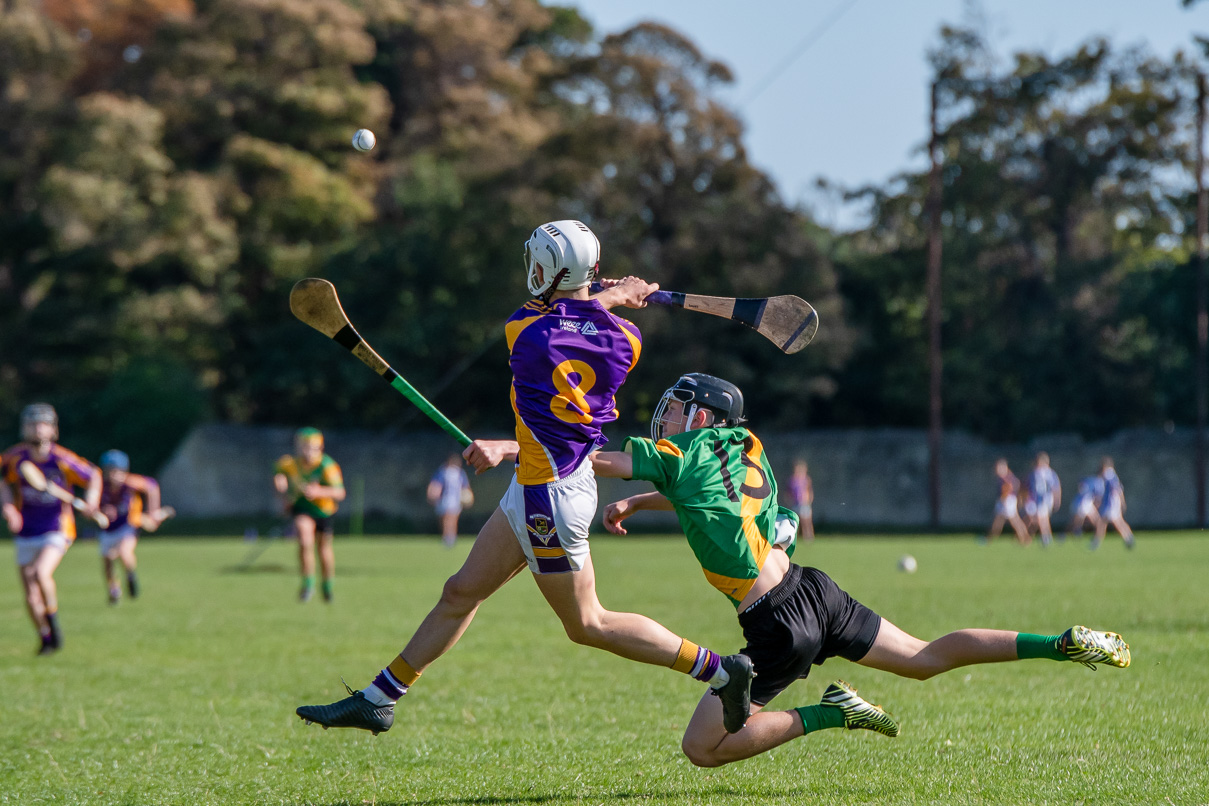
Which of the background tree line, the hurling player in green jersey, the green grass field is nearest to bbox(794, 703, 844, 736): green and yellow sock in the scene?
the hurling player in green jersey

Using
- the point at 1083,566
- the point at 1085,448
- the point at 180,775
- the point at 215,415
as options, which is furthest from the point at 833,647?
the point at 215,415

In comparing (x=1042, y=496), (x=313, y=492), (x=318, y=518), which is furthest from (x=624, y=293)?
(x=1042, y=496)

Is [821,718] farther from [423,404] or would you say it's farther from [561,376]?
[423,404]

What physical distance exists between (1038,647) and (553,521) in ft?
6.96

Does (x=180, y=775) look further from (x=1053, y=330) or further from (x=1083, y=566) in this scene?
(x=1053, y=330)

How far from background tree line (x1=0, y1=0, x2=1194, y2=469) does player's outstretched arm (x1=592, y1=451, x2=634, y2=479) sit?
101 ft

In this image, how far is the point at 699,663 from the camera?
5.46m

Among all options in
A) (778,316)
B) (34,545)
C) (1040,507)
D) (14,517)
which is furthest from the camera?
(1040,507)

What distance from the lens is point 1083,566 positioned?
21.0 metres

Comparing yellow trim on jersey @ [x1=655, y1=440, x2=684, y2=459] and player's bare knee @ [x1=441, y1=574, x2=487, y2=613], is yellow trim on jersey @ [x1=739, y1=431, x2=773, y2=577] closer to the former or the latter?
yellow trim on jersey @ [x1=655, y1=440, x2=684, y2=459]

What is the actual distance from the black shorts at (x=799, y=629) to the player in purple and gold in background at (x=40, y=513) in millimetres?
8135

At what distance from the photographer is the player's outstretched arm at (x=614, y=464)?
5.21 m

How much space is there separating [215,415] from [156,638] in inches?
1275

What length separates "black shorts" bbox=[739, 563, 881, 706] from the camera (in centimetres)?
536
